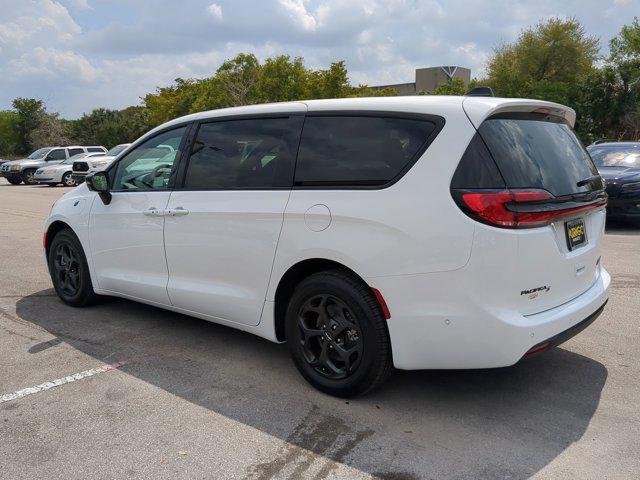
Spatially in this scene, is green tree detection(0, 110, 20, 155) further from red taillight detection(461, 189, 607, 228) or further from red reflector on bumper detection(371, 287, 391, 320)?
red taillight detection(461, 189, 607, 228)

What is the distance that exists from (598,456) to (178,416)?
2.32 metres

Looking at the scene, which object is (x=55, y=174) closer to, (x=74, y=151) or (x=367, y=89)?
(x=74, y=151)

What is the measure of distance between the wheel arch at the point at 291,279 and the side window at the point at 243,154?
0.56 meters

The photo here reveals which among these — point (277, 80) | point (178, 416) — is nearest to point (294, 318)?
point (178, 416)

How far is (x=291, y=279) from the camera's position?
12.3 ft

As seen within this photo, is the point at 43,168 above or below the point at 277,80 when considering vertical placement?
below

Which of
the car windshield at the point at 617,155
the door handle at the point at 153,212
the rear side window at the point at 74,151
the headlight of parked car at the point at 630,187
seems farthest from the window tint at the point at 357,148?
the rear side window at the point at 74,151

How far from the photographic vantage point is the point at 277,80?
127 ft

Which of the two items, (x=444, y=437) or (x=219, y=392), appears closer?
(x=444, y=437)

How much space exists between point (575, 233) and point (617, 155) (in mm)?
8854

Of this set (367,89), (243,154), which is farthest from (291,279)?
(367,89)

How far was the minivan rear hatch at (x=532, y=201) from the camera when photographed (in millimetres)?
2984

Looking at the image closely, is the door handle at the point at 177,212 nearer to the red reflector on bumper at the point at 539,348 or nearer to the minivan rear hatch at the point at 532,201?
the minivan rear hatch at the point at 532,201

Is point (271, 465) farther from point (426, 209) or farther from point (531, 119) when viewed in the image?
point (531, 119)
